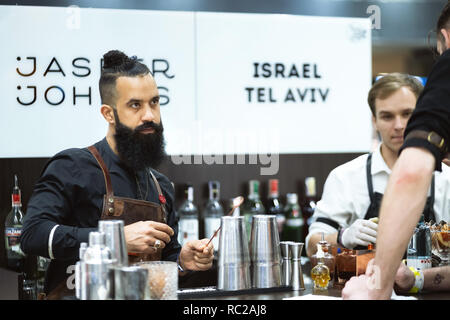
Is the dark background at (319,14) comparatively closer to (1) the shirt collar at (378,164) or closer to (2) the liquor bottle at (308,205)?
(2) the liquor bottle at (308,205)

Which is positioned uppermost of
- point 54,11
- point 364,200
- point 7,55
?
point 54,11

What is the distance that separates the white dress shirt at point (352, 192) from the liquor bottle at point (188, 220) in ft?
1.77

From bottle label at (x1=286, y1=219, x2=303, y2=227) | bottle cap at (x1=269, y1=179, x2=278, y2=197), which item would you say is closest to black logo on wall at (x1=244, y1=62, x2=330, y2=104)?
bottle cap at (x1=269, y1=179, x2=278, y2=197)

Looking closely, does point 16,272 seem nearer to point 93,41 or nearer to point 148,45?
point 93,41

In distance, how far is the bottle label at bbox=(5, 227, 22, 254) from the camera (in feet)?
7.29

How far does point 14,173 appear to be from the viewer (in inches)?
87.7

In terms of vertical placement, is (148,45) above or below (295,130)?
above

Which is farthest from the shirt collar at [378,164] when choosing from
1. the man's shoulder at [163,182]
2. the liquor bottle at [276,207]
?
the man's shoulder at [163,182]

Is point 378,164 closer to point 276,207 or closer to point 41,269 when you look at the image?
point 276,207

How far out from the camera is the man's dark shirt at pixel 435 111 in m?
1.36

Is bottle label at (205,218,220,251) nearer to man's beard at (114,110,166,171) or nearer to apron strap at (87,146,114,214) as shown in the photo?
man's beard at (114,110,166,171)

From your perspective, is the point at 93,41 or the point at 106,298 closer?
the point at 106,298
